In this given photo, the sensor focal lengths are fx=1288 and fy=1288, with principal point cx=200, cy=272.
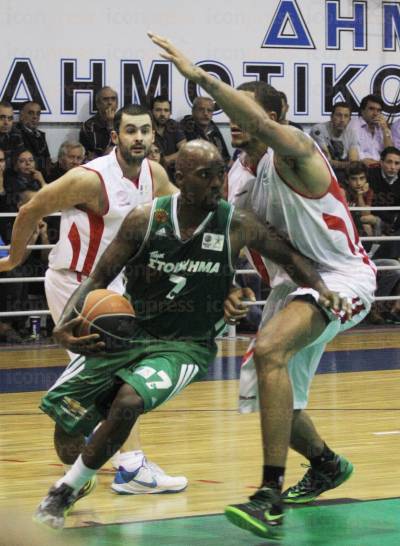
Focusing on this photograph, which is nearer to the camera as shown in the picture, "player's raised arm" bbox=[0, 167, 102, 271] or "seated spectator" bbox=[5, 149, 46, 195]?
"player's raised arm" bbox=[0, 167, 102, 271]

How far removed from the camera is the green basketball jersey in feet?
16.9

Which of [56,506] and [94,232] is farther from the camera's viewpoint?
[94,232]

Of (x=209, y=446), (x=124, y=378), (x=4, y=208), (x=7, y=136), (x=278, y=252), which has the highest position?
(x=7, y=136)

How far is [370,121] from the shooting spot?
1398cm

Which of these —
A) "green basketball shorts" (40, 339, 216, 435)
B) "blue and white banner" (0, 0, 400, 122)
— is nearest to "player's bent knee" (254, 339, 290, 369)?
"green basketball shorts" (40, 339, 216, 435)

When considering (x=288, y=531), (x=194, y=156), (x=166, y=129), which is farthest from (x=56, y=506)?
(x=166, y=129)

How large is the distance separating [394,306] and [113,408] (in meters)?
9.03

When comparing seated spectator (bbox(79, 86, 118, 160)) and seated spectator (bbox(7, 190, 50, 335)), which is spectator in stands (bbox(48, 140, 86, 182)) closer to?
seated spectator (bbox(79, 86, 118, 160))

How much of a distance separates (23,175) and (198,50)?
3008 millimetres

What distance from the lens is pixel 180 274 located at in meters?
5.17

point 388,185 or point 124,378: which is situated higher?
point 388,185

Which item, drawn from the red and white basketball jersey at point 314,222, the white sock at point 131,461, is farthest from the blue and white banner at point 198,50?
the red and white basketball jersey at point 314,222

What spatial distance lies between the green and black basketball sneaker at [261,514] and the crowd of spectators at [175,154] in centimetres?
592

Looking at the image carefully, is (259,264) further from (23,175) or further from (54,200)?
(23,175)
